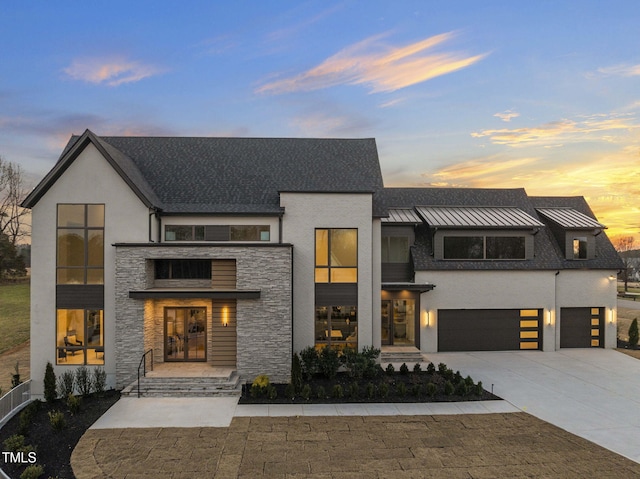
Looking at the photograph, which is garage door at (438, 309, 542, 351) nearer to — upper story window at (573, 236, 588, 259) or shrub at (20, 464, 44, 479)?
upper story window at (573, 236, 588, 259)

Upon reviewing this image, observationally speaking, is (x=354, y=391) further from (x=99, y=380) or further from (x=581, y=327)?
(x=581, y=327)

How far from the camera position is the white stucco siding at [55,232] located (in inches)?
624

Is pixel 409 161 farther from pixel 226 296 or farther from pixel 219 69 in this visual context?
pixel 226 296

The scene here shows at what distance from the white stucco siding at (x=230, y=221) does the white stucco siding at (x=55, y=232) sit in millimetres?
1548

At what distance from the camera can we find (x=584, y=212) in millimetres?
25969

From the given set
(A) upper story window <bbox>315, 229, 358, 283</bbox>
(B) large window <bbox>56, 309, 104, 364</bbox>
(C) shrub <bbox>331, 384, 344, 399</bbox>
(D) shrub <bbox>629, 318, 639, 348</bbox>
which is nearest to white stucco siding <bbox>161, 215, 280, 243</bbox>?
(A) upper story window <bbox>315, 229, 358, 283</bbox>

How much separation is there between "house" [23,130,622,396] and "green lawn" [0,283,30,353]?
47.3 feet

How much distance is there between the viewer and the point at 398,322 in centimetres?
2170

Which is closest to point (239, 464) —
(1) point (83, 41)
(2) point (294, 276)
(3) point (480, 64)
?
(2) point (294, 276)

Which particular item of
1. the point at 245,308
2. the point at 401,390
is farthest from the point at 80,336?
the point at 401,390

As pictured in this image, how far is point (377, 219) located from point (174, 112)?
20728 mm

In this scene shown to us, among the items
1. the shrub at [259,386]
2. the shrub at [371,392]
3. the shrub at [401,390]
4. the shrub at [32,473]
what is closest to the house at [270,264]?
the shrub at [259,386]

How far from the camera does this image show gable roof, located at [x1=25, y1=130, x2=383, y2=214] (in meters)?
18.4

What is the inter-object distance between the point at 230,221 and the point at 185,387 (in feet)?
25.2
